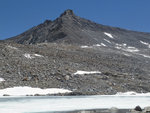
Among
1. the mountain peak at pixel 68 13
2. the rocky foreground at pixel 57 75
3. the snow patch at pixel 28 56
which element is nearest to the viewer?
the rocky foreground at pixel 57 75

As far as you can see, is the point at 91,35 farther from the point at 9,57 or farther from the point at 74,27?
the point at 9,57

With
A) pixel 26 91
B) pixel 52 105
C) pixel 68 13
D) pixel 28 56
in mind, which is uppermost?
pixel 68 13

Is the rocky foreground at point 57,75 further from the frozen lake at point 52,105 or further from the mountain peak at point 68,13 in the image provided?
the mountain peak at point 68,13

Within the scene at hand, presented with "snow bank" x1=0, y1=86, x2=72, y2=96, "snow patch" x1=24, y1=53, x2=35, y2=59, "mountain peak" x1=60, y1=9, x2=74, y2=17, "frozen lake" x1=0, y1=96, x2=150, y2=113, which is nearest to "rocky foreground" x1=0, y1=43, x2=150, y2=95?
"snow patch" x1=24, y1=53, x2=35, y2=59

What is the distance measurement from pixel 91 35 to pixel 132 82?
86.7 m

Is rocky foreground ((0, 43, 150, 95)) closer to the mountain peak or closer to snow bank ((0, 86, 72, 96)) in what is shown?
snow bank ((0, 86, 72, 96))

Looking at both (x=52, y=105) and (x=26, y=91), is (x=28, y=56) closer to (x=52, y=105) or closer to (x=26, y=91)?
(x=26, y=91)

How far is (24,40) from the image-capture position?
157m

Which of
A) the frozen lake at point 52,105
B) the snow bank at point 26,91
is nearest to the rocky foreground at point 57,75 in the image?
the snow bank at point 26,91

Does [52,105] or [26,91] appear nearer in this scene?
[52,105]

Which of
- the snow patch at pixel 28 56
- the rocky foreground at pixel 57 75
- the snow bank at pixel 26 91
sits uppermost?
the snow patch at pixel 28 56

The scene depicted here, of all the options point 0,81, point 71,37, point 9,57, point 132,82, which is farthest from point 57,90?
point 71,37

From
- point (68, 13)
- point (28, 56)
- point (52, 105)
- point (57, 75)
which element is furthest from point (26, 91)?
point (68, 13)

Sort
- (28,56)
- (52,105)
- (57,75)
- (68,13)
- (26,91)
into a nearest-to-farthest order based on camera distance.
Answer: (52,105)
(26,91)
(57,75)
(28,56)
(68,13)
